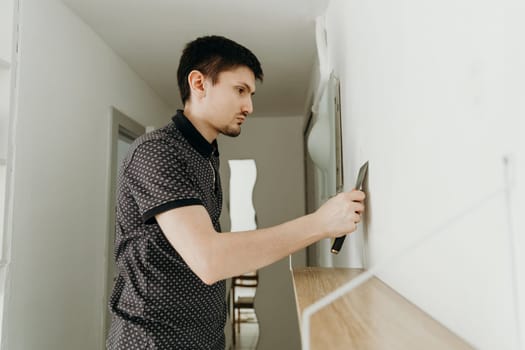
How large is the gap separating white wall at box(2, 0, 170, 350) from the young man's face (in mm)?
945

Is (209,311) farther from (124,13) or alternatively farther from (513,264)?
(124,13)

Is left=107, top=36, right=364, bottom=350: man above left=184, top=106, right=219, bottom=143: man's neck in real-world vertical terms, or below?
below

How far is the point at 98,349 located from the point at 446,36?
246 cm

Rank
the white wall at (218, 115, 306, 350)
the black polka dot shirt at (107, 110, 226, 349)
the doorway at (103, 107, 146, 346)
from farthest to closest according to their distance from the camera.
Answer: the white wall at (218, 115, 306, 350) < the doorway at (103, 107, 146, 346) < the black polka dot shirt at (107, 110, 226, 349)

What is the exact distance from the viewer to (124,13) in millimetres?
2270

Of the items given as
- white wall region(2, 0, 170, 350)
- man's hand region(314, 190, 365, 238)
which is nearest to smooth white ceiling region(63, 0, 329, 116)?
white wall region(2, 0, 170, 350)

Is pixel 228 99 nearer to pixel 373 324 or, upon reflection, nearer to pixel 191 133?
pixel 191 133

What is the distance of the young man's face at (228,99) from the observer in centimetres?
131

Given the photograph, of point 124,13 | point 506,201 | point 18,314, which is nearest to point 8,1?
point 124,13

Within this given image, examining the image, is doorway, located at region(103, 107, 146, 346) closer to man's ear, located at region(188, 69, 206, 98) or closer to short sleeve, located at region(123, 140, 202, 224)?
man's ear, located at region(188, 69, 206, 98)

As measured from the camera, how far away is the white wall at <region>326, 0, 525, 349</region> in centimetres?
49

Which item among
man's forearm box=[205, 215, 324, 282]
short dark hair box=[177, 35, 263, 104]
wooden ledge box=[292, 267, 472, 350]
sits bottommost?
wooden ledge box=[292, 267, 472, 350]

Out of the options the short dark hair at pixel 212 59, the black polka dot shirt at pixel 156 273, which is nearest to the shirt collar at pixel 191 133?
the black polka dot shirt at pixel 156 273

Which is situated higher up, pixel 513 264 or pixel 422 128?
pixel 422 128
